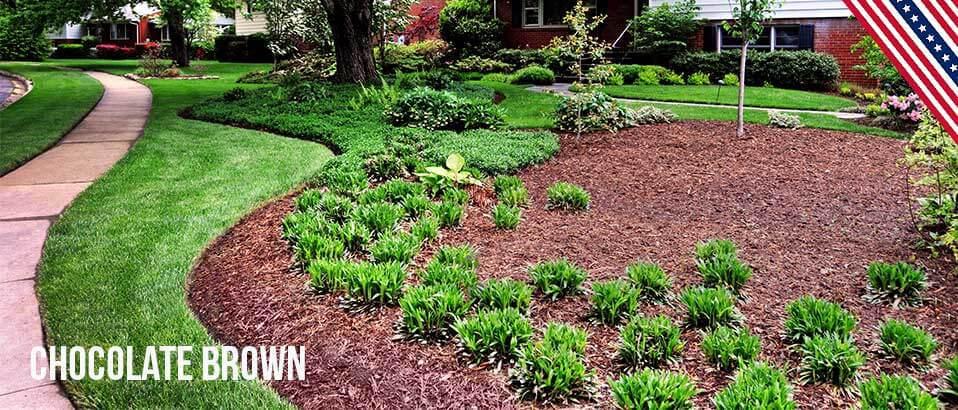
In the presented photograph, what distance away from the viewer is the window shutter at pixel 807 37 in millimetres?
18016

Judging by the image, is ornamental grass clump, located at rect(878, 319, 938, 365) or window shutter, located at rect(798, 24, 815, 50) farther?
window shutter, located at rect(798, 24, 815, 50)

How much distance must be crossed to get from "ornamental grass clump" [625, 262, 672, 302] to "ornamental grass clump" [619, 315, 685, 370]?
1.43ft

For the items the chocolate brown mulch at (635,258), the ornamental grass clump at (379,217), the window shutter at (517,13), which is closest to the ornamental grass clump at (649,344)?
the chocolate brown mulch at (635,258)

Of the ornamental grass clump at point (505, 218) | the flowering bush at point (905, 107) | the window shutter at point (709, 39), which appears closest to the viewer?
the ornamental grass clump at point (505, 218)

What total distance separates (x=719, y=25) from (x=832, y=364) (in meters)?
17.5

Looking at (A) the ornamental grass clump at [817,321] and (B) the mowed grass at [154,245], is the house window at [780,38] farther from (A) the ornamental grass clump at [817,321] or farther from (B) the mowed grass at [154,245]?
(A) the ornamental grass clump at [817,321]

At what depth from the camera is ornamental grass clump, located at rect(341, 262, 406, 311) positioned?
12.4 ft

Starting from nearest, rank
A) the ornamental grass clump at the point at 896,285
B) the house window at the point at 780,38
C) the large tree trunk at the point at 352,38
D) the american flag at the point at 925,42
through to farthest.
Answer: the american flag at the point at 925,42 < the ornamental grass clump at the point at 896,285 < the large tree trunk at the point at 352,38 < the house window at the point at 780,38

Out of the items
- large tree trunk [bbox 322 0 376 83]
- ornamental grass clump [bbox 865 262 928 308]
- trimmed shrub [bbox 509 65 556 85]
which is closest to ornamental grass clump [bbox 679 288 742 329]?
ornamental grass clump [bbox 865 262 928 308]

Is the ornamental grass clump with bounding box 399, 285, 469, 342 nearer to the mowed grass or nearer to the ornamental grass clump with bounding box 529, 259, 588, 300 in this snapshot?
the ornamental grass clump with bounding box 529, 259, 588, 300

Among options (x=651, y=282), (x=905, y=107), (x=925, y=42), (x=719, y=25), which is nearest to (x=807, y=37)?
(x=719, y=25)

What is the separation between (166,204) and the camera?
5781mm

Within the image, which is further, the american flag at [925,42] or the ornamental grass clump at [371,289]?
the ornamental grass clump at [371,289]

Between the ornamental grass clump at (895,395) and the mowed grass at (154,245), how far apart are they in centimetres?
229
